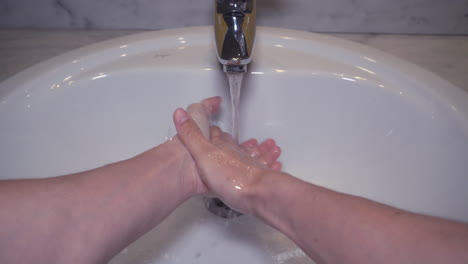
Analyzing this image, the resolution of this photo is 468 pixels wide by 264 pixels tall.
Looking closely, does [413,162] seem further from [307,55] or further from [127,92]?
[127,92]

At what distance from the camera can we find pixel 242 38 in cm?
39

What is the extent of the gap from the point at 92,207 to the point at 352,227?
10.1 inches

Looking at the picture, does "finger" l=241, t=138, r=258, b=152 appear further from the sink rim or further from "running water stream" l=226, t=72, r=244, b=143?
the sink rim

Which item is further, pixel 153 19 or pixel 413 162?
pixel 153 19

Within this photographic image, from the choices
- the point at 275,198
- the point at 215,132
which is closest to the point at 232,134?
the point at 215,132

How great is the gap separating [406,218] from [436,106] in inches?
6.9

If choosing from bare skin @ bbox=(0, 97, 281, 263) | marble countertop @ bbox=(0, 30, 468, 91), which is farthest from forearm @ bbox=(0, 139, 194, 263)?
marble countertop @ bbox=(0, 30, 468, 91)

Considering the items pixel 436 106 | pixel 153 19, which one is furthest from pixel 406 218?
pixel 153 19

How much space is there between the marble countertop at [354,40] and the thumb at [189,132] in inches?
9.4

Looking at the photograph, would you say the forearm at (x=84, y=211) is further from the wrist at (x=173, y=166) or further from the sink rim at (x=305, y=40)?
the sink rim at (x=305, y=40)

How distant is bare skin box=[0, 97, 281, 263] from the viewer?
34cm

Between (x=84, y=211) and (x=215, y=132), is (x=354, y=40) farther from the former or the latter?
(x=84, y=211)

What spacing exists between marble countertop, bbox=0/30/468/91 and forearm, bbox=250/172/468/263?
0.29m

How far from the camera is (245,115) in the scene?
0.53m
